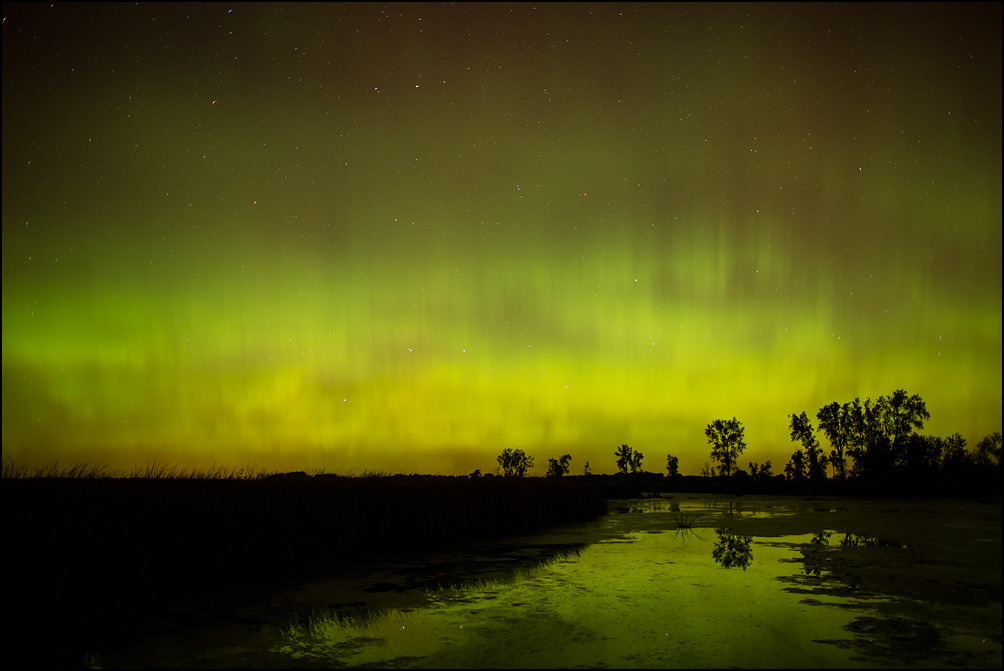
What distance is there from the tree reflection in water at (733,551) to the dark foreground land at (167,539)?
21.4 ft

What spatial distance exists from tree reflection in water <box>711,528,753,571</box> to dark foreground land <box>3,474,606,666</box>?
652cm

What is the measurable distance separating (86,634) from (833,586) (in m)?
10.1

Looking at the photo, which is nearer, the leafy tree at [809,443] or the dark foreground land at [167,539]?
the dark foreground land at [167,539]

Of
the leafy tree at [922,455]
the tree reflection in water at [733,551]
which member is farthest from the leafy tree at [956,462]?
the tree reflection in water at [733,551]

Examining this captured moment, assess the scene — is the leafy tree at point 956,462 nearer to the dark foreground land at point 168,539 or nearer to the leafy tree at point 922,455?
the leafy tree at point 922,455

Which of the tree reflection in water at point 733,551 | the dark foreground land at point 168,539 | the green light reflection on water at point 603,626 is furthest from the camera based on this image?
the tree reflection in water at point 733,551

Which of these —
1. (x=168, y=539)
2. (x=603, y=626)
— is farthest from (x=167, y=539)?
(x=603, y=626)

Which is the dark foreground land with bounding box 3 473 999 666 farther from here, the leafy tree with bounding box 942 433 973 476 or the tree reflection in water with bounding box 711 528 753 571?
the leafy tree with bounding box 942 433 973 476

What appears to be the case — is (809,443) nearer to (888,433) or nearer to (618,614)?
(888,433)

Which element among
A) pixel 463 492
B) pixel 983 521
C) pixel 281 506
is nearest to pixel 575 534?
pixel 463 492

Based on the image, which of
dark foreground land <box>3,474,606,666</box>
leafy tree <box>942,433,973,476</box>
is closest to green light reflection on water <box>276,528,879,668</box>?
dark foreground land <box>3,474,606,666</box>

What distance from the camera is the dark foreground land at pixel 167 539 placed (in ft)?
27.5

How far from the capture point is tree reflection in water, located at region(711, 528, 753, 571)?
11.8 m

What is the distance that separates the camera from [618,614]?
25.8ft
